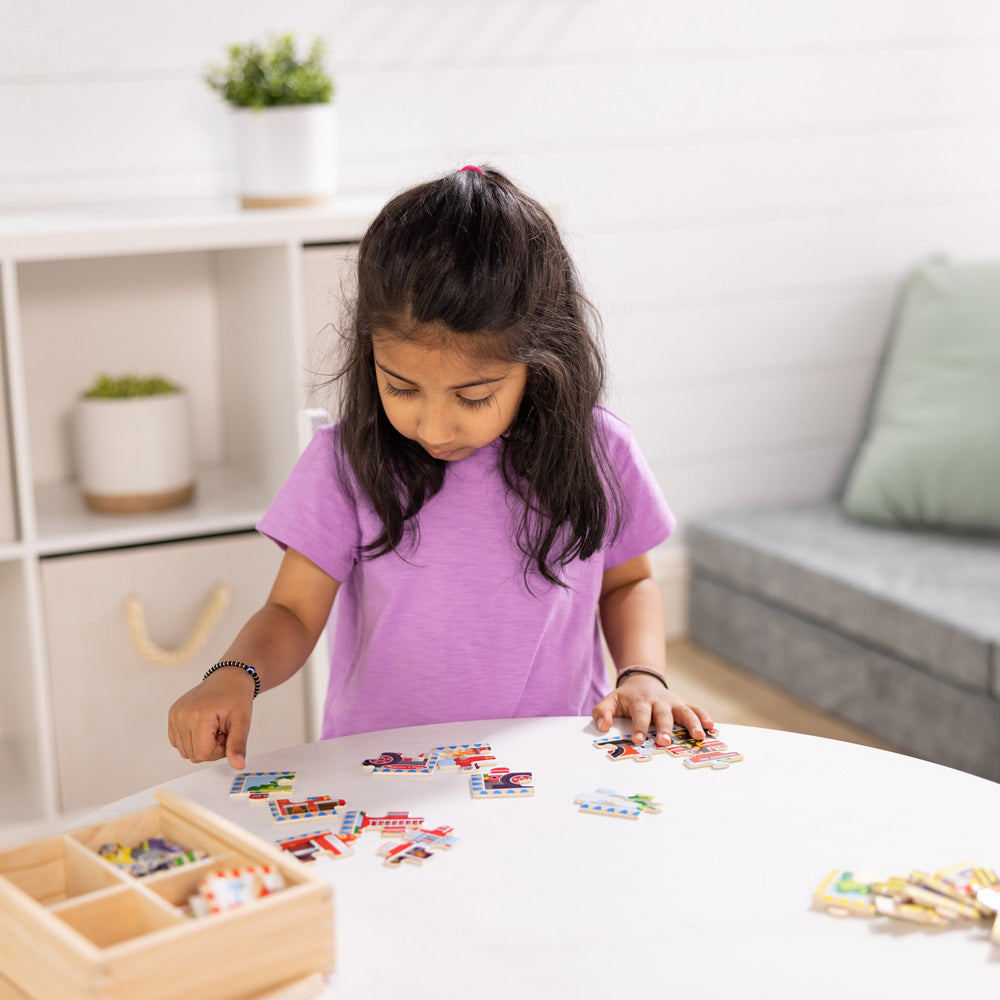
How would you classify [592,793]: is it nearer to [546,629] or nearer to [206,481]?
[546,629]

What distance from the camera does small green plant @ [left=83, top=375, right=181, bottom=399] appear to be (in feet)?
6.29

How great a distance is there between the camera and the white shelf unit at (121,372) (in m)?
1.76

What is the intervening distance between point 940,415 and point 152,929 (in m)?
2.15

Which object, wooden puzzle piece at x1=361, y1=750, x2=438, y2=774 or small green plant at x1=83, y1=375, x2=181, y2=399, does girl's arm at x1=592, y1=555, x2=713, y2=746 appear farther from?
small green plant at x1=83, y1=375, x2=181, y2=399

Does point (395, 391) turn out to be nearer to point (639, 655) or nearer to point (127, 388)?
point (639, 655)

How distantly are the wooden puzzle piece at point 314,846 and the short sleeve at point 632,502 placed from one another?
0.55m

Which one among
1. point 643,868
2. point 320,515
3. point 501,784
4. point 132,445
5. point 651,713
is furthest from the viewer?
point 132,445

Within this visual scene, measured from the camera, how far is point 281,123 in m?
1.90

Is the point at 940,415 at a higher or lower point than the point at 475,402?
lower

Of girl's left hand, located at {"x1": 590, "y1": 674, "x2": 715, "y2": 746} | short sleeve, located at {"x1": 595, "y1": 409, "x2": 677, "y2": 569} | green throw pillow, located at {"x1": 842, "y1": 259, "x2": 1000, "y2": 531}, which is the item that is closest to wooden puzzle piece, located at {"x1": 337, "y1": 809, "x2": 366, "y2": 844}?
girl's left hand, located at {"x1": 590, "y1": 674, "x2": 715, "y2": 746}

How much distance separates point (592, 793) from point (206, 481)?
1308 millimetres

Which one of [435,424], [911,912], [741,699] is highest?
[435,424]

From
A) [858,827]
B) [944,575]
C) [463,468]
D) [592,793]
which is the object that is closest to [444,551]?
[463,468]

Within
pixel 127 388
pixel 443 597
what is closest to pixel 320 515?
pixel 443 597
